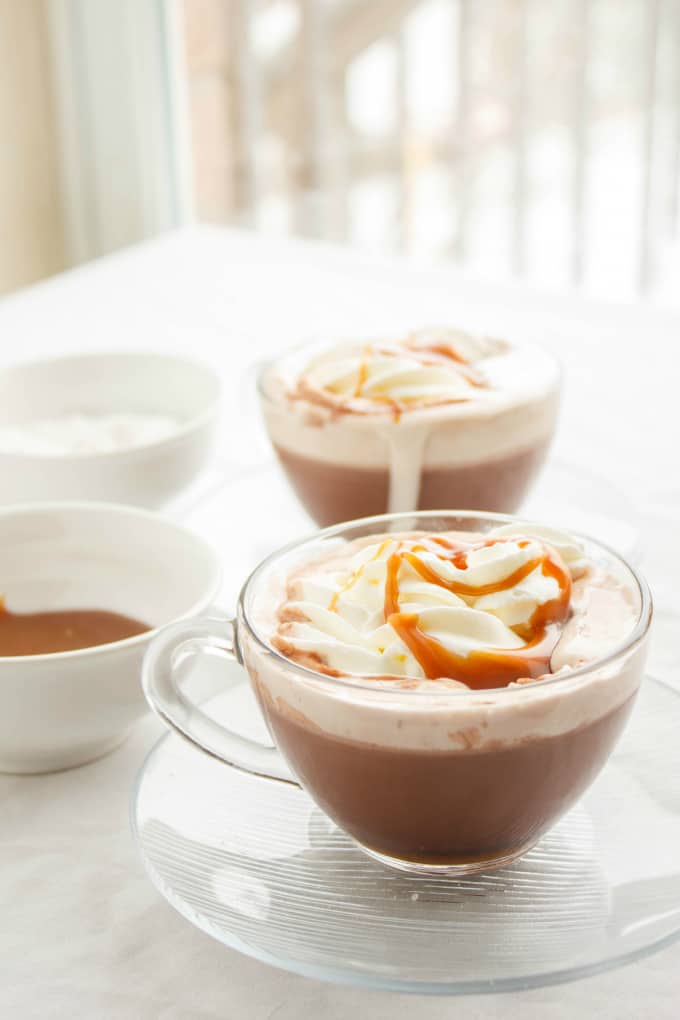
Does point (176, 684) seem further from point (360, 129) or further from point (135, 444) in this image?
point (360, 129)

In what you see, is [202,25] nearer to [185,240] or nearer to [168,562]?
[185,240]

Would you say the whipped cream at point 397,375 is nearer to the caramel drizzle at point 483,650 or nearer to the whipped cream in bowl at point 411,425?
the whipped cream in bowl at point 411,425

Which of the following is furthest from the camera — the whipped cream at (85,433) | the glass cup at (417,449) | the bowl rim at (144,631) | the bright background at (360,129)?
the bright background at (360,129)

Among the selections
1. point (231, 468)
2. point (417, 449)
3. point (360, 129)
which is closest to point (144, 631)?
point (417, 449)

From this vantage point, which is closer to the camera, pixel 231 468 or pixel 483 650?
pixel 483 650

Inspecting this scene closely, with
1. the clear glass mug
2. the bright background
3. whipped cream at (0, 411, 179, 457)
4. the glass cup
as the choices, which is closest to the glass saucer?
the clear glass mug

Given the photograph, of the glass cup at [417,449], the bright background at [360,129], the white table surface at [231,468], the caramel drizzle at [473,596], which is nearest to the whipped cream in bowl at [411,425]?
the glass cup at [417,449]

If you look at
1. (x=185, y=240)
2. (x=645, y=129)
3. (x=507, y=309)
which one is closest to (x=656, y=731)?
(x=507, y=309)
